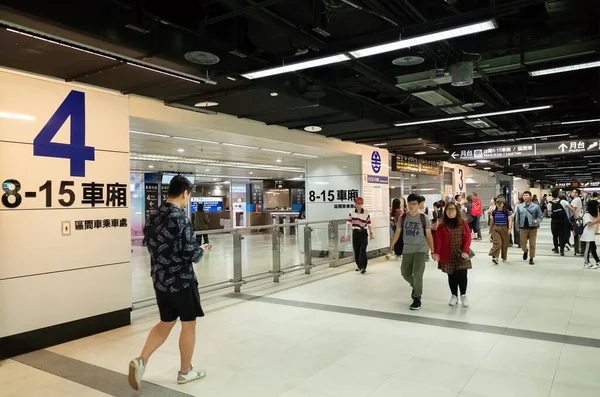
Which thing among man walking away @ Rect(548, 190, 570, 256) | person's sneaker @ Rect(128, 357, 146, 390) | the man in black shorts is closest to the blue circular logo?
man walking away @ Rect(548, 190, 570, 256)

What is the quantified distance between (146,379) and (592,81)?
6994 mm

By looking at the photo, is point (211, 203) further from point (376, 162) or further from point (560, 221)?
point (560, 221)

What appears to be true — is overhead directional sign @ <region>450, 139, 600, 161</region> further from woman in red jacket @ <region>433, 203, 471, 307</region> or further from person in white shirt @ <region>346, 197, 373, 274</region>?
woman in red jacket @ <region>433, 203, 471, 307</region>

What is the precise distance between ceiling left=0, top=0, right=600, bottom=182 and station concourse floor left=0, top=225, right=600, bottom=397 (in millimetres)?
2647

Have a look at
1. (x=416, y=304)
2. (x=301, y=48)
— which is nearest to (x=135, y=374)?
(x=301, y=48)

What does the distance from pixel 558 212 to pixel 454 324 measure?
719 cm

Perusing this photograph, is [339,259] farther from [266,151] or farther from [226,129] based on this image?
[226,129]

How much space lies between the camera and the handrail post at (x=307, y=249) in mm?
8220

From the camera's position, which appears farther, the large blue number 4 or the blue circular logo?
the blue circular logo

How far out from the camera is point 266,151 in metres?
9.52

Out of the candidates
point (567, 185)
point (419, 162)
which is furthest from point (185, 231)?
point (567, 185)

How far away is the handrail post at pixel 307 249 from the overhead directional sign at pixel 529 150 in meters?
5.31

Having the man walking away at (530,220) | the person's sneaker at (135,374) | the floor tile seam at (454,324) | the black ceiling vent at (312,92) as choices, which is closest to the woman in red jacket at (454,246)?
the floor tile seam at (454,324)

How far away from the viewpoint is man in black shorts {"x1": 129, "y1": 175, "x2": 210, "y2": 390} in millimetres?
3082
